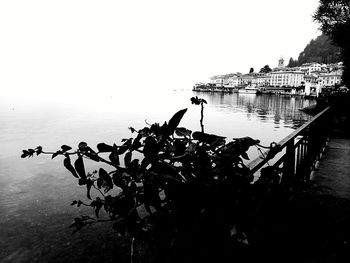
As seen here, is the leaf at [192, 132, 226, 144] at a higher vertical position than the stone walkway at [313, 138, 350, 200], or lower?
higher

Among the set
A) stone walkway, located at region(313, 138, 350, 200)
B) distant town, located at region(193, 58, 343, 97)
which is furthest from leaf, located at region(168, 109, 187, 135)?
→ distant town, located at region(193, 58, 343, 97)

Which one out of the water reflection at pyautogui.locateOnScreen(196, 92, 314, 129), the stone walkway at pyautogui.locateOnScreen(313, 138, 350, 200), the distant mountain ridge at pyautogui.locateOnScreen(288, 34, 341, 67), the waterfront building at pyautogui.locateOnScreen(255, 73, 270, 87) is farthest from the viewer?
the waterfront building at pyautogui.locateOnScreen(255, 73, 270, 87)

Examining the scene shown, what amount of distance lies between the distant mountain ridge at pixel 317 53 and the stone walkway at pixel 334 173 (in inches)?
6960

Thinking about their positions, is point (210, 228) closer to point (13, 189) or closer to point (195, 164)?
point (195, 164)

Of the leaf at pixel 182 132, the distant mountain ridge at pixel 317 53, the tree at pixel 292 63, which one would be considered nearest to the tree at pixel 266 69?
the tree at pixel 292 63

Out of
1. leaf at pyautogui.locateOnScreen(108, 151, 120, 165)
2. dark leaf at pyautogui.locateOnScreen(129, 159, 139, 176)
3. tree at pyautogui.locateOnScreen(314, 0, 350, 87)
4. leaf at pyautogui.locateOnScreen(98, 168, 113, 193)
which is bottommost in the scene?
leaf at pyautogui.locateOnScreen(98, 168, 113, 193)

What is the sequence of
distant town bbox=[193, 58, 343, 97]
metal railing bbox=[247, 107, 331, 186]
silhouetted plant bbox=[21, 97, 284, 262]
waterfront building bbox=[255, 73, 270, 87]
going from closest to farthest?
→ silhouetted plant bbox=[21, 97, 284, 262] < metal railing bbox=[247, 107, 331, 186] < distant town bbox=[193, 58, 343, 97] < waterfront building bbox=[255, 73, 270, 87]

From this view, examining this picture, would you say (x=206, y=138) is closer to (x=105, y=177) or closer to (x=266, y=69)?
(x=105, y=177)

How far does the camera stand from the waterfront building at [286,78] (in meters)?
147

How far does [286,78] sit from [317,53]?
36373 millimetres

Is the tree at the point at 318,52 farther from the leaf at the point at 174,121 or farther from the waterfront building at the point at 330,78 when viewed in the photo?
the leaf at the point at 174,121

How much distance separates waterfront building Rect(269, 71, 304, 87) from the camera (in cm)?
14725

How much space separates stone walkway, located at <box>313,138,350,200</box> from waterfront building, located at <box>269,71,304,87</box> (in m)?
155

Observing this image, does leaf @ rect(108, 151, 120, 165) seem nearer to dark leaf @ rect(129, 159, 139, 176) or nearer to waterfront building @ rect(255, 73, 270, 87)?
dark leaf @ rect(129, 159, 139, 176)
